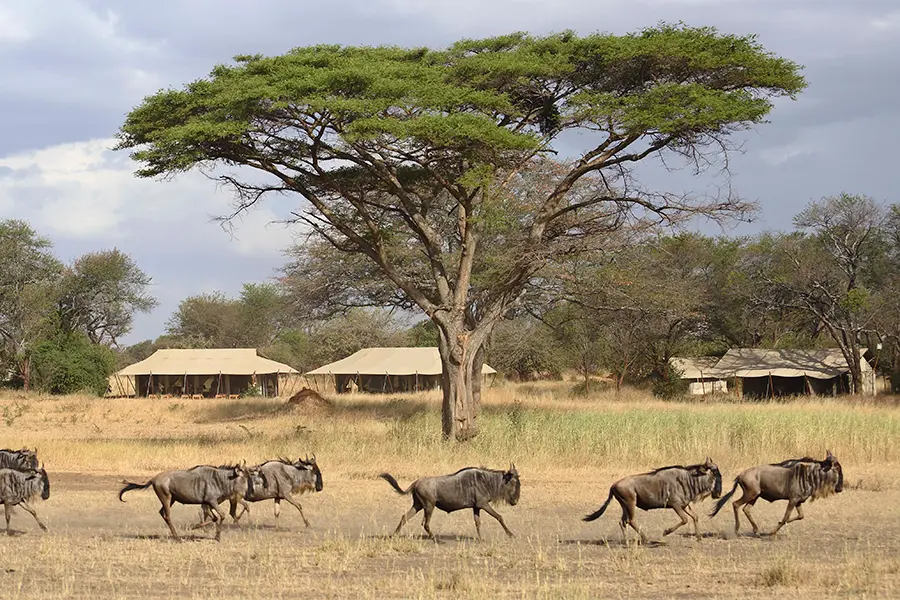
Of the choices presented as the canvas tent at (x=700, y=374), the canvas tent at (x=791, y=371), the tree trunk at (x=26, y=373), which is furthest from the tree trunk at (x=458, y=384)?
the tree trunk at (x=26, y=373)

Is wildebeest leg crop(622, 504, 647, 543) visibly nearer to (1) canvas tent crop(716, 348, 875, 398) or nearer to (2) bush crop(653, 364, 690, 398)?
(2) bush crop(653, 364, 690, 398)

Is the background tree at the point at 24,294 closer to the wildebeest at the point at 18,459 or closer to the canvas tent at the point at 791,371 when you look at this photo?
the canvas tent at the point at 791,371

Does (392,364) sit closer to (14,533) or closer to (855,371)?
(855,371)

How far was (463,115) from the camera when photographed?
893 inches

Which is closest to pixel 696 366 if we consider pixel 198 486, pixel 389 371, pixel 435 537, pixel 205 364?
pixel 389 371

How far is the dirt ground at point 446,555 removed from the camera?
9.57m

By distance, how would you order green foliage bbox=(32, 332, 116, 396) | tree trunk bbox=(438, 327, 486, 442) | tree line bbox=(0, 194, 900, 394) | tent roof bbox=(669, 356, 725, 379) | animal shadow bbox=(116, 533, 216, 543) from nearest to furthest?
animal shadow bbox=(116, 533, 216, 543)
tree trunk bbox=(438, 327, 486, 442)
tree line bbox=(0, 194, 900, 394)
tent roof bbox=(669, 356, 725, 379)
green foliage bbox=(32, 332, 116, 396)

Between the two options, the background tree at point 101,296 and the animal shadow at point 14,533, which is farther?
the background tree at point 101,296

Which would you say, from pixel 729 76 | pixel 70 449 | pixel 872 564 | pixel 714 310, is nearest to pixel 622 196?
pixel 729 76

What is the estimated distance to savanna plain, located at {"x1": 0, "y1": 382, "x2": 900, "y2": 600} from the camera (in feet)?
32.1

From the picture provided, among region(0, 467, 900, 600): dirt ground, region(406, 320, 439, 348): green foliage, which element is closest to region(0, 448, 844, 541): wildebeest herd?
region(0, 467, 900, 600): dirt ground

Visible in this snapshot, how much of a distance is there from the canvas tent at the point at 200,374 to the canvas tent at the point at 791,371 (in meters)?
24.3

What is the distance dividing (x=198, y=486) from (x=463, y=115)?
12.0m

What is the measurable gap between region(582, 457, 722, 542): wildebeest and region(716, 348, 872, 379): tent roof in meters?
39.5
